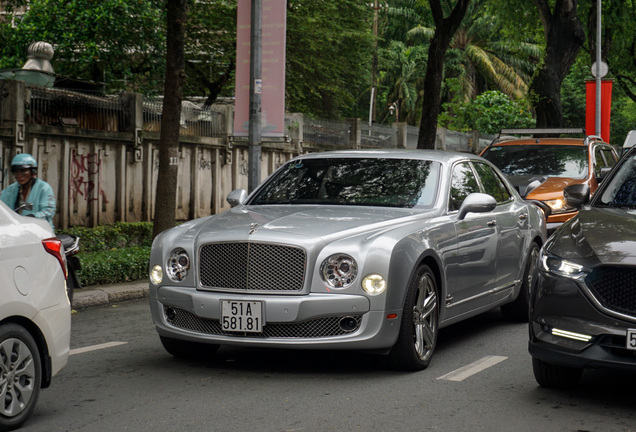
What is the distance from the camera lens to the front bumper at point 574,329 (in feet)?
17.8

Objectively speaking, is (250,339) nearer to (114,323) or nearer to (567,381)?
(567,381)

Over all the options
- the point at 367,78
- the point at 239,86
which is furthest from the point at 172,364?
the point at 367,78

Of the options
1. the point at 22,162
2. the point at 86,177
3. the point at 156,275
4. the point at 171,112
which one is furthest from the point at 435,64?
the point at 156,275

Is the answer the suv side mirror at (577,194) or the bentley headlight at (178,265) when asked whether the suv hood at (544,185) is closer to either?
the suv side mirror at (577,194)

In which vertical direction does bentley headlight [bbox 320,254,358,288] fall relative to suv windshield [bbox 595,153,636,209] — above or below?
below

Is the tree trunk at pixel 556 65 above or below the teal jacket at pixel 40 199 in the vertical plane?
above

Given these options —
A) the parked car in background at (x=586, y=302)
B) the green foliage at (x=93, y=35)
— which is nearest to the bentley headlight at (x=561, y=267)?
the parked car in background at (x=586, y=302)

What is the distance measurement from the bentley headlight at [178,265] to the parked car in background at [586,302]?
240cm

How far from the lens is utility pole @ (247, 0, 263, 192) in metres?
14.1

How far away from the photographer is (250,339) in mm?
6441

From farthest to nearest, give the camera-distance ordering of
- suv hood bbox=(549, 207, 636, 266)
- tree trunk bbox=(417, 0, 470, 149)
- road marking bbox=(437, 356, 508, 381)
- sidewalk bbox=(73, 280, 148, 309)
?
tree trunk bbox=(417, 0, 470, 149) < sidewalk bbox=(73, 280, 148, 309) < road marking bbox=(437, 356, 508, 381) < suv hood bbox=(549, 207, 636, 266)

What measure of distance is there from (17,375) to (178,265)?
180cm

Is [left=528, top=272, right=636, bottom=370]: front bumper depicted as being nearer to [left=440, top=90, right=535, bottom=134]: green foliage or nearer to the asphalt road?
the asphalt road

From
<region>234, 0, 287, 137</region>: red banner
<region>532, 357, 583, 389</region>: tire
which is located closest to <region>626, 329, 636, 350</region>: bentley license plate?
<region>532, 357, 583, 389</region>: tire
